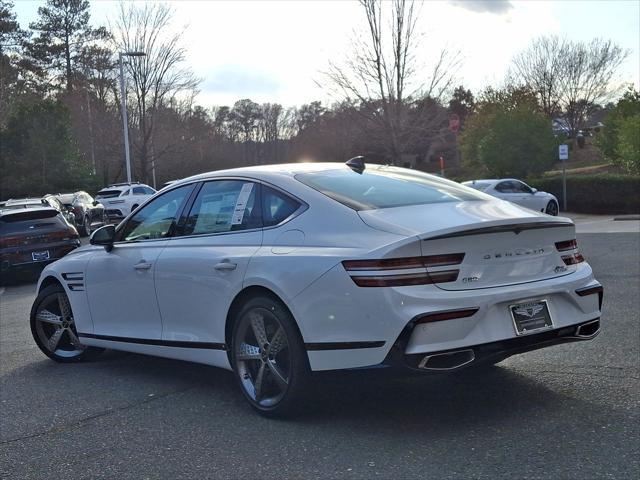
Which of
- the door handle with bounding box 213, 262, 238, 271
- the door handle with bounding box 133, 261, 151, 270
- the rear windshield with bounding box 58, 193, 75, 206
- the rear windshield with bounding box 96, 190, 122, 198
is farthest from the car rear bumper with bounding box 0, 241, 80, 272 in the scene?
the rear windshield with bounding box 96, 190, 122, 198

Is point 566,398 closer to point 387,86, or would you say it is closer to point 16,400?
point 16,400

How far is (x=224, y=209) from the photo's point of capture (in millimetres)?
Result: 5262

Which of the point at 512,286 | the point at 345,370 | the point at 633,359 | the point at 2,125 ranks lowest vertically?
the point at 633,359

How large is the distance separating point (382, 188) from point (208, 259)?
1.24 m

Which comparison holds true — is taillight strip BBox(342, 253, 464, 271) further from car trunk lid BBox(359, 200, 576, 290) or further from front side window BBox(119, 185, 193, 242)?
front side window BBox(119, 185, 193, 242)

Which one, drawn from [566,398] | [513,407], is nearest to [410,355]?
[513,407]

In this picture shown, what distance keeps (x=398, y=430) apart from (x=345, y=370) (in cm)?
48

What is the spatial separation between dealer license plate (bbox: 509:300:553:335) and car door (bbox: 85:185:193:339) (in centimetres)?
259

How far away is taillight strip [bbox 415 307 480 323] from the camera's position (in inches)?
155

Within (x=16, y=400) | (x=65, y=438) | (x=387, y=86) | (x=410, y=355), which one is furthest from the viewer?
(x=387, y=86)

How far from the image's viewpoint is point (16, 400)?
216 inches

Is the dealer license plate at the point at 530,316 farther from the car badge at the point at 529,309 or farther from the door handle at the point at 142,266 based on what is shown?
the door handle at the point at 142,266

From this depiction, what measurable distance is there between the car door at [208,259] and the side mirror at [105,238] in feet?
2.67

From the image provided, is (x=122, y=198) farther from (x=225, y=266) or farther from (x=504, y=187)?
(x=225, y=266)
